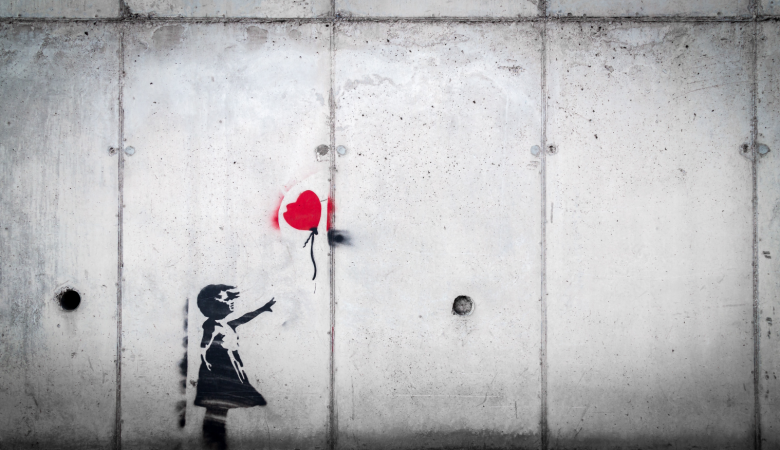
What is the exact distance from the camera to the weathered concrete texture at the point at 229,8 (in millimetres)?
2330

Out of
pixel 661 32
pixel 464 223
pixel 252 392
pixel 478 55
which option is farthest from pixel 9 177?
pixel 661 32

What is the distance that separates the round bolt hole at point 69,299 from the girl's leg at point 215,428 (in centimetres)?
108

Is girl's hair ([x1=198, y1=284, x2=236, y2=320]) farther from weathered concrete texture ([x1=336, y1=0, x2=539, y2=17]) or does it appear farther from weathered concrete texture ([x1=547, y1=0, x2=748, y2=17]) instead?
weathered concrete texture ([x1=547, y1=0, x2=748, y2=17])

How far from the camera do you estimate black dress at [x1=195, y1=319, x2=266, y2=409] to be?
2342mm

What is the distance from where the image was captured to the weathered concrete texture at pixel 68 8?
232 cm

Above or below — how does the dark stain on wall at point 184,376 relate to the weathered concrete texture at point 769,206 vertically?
below

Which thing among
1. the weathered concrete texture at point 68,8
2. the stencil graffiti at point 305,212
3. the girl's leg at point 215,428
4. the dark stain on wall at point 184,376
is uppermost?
the weathered concrete texture at point 68,8

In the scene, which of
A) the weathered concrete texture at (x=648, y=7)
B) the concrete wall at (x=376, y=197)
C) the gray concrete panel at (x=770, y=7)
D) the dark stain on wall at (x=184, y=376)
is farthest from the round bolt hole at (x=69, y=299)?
the gray concrete panel at (x=770, y=7)

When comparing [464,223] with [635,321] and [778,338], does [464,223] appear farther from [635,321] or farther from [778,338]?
[778,338]

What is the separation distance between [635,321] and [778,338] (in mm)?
902

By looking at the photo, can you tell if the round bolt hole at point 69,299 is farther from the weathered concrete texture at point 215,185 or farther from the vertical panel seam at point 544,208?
the vertical panel seam at point 544,208

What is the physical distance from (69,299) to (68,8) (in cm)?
185

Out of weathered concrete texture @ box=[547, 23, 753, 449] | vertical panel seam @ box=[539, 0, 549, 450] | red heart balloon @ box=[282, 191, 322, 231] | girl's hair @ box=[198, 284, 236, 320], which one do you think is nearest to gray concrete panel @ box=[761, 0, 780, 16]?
weathered concrete texture @ box=[547, 23, 753, 449]

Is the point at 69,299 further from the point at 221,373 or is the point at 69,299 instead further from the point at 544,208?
the point at 544,208
